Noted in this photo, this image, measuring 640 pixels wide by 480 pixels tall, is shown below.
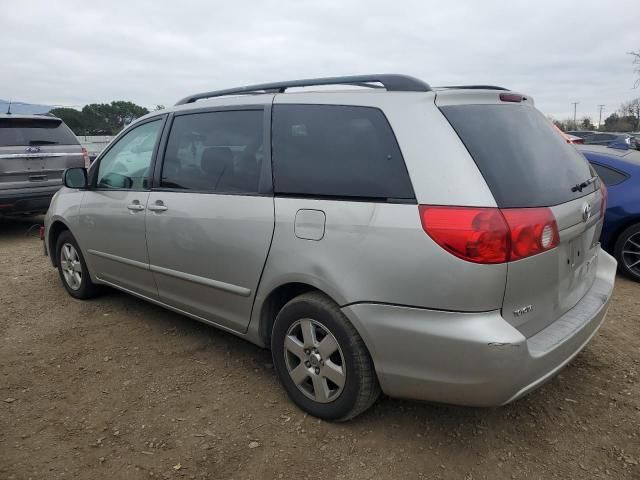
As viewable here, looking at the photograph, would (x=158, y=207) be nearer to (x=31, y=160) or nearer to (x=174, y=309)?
(x=174, y=309)

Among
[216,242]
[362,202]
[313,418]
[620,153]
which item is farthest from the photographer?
[620,153]

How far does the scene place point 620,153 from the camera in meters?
5.45

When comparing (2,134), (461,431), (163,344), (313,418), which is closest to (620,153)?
(461,431)

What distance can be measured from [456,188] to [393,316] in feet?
2.02

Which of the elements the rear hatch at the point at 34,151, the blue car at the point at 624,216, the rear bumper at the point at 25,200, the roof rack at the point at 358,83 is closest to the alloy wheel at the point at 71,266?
the roof rack at the point at 358,83

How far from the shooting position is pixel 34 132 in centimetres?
746

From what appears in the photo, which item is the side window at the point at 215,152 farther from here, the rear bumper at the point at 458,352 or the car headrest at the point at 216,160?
the rear bumper at the point at 458,352

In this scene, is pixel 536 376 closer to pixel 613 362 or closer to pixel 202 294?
pixel 613 362

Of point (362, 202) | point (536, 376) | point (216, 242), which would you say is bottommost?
point (536, 376)

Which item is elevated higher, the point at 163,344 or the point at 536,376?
the point at 536,376

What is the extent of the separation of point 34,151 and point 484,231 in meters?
7.17

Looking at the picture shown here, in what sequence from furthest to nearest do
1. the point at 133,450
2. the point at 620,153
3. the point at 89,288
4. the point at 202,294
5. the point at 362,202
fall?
the point at 620,153 → the point at 89,288 → the point at 202,294 → the point at 133,450 → the point at 362,202

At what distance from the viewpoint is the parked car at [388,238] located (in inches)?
83.7

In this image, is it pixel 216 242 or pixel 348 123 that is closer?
pixel 348 123
